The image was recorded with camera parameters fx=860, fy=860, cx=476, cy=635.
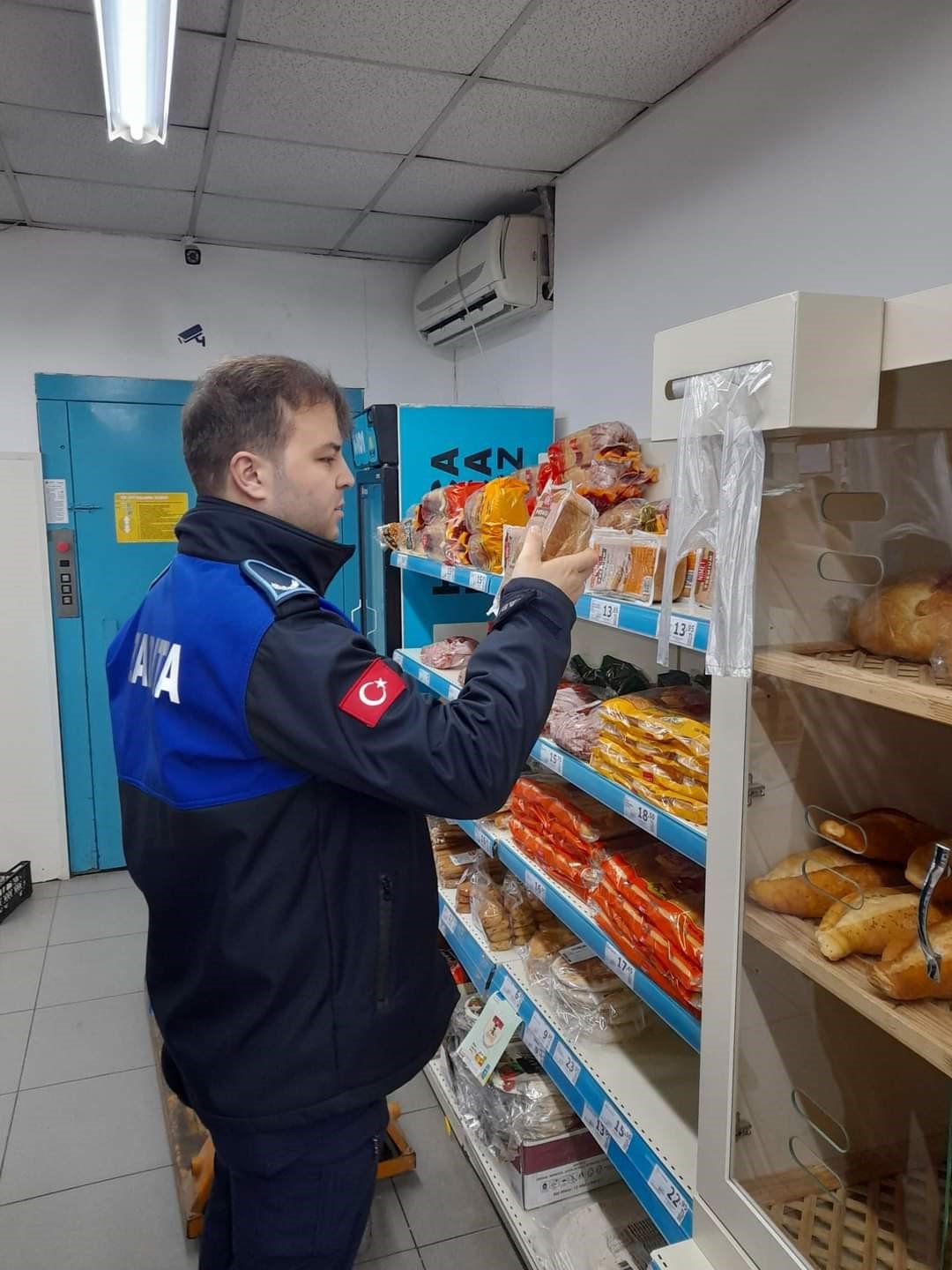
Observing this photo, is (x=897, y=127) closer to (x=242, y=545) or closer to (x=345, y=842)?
(x=242, y=545)

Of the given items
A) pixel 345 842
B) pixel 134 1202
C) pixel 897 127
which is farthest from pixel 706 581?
pixel 134 1202

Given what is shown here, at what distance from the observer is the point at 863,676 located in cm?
100

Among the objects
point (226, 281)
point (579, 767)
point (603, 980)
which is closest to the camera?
point (579, 767)

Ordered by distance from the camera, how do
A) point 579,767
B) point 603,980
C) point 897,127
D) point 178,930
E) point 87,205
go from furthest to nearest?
point 87,205
point 603,980
point 579,767
point 897,127
point 178,930

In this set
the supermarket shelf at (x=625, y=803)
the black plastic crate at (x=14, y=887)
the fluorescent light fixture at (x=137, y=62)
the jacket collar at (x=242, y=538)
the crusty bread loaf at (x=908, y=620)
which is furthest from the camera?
the black plastic crate at (x=14, y=887)

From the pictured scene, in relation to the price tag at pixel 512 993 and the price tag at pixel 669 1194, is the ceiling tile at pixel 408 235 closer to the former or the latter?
the price tag at pixel 512 993

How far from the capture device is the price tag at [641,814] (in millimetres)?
1596

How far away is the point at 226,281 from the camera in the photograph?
434 centimetres

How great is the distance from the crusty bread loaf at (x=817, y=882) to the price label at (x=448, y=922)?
65.2 inches

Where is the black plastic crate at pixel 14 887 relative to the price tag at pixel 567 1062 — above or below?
below

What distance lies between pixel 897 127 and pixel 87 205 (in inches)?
129

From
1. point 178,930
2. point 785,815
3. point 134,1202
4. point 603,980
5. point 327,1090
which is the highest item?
point 785,815

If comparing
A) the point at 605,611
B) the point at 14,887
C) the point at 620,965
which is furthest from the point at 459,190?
the point at 14,887

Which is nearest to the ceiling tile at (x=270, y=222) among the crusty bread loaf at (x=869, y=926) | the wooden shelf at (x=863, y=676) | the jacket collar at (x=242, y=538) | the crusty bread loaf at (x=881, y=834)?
the jacket collar at (x=242, y=538)
